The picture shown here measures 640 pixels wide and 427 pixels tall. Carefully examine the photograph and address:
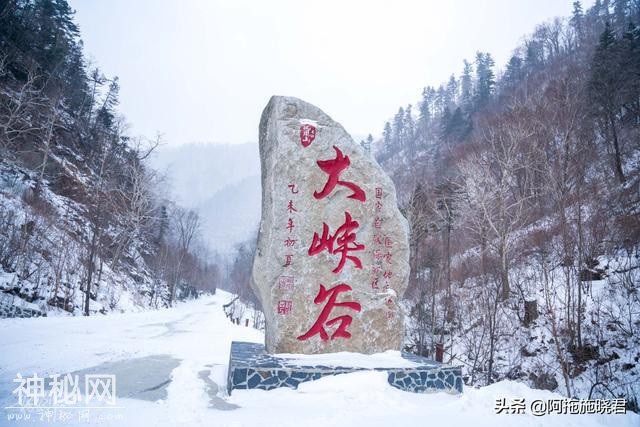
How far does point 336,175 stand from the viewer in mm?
6020

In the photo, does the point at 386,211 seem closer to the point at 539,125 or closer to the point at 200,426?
the point at 200,426

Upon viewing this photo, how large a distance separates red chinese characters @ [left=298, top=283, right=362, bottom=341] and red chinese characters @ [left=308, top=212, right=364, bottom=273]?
32cm

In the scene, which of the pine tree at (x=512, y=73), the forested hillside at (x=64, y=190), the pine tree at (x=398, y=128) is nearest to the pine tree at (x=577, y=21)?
the pine tree at (x=512, y=73)

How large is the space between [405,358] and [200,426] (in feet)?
11.1

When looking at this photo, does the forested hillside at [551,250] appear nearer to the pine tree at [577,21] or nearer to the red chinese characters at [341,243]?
the red chinese characters at [341,243]

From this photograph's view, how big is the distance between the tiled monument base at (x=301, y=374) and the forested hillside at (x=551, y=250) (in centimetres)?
287

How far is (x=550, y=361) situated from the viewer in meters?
10.0

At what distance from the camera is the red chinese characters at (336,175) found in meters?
5.93

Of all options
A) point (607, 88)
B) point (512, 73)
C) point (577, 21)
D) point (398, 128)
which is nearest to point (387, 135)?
point (398, 128)

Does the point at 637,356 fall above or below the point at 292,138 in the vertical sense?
below

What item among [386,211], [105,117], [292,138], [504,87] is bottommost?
[386,211]

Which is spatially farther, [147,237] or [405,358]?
[147,237]

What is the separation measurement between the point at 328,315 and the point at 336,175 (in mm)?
2227

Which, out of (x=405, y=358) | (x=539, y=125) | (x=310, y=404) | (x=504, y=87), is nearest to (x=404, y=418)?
(x=310, y=404)
